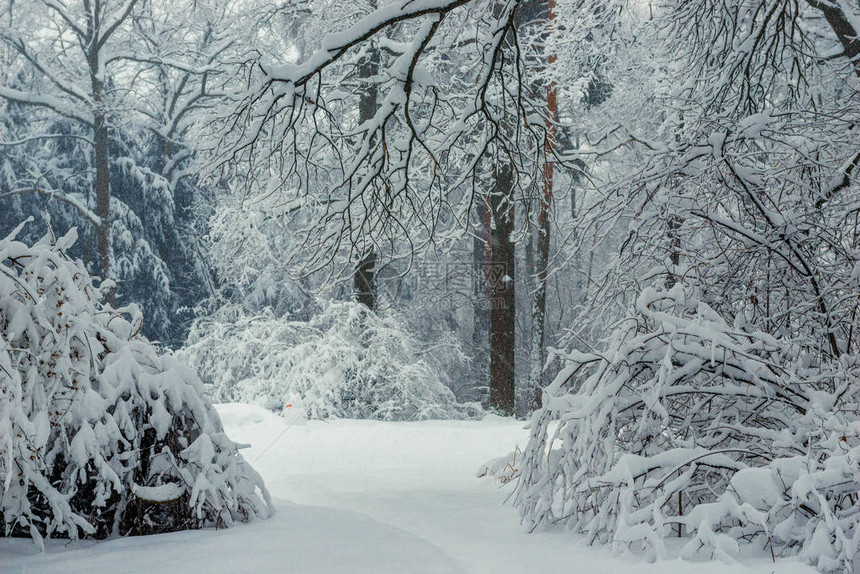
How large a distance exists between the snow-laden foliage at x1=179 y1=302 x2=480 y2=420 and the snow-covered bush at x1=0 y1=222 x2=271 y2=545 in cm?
801

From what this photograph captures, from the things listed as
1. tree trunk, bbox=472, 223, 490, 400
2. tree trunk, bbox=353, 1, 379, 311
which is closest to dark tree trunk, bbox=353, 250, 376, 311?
tree trunk, bbox=353, 1, 379, 311

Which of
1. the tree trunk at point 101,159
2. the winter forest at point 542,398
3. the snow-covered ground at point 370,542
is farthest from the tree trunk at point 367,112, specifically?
the snow-covered ground at point 370,542

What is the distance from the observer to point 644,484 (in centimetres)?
334

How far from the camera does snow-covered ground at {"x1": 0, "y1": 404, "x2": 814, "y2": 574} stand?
3008mm

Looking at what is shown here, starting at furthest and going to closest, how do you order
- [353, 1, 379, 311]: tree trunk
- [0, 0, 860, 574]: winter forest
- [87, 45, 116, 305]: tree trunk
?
[87, 45, 116, 305]: tree trunk → [353, 1, 379, 311]: tree trunk → [0, 0, 860, 574]: winter forest

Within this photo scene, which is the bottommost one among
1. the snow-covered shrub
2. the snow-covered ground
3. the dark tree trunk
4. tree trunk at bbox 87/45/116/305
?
the snow-covered ground

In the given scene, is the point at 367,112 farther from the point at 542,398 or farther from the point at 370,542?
the point at 370,542

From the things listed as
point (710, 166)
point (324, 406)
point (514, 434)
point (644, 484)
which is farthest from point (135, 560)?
point (324, 406)

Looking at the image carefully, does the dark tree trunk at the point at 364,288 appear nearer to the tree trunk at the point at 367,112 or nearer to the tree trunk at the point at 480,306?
the tree trunk at the point at 367,112

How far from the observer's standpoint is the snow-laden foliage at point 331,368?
41.0 feet

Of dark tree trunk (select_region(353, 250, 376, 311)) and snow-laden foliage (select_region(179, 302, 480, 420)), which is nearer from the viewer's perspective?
snow-laden foliage (select_region(179, 302, 480, 420))

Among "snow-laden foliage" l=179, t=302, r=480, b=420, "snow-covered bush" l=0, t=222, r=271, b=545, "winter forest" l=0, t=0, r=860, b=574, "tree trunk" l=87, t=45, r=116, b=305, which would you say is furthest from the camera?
"tree trunk" l=87, t=45, r=116, b=305

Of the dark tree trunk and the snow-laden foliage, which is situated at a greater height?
the dark tree trunk

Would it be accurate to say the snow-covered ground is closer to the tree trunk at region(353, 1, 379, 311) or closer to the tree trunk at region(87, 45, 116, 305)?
the tree trunk at region(353, 1, 379, 311)
